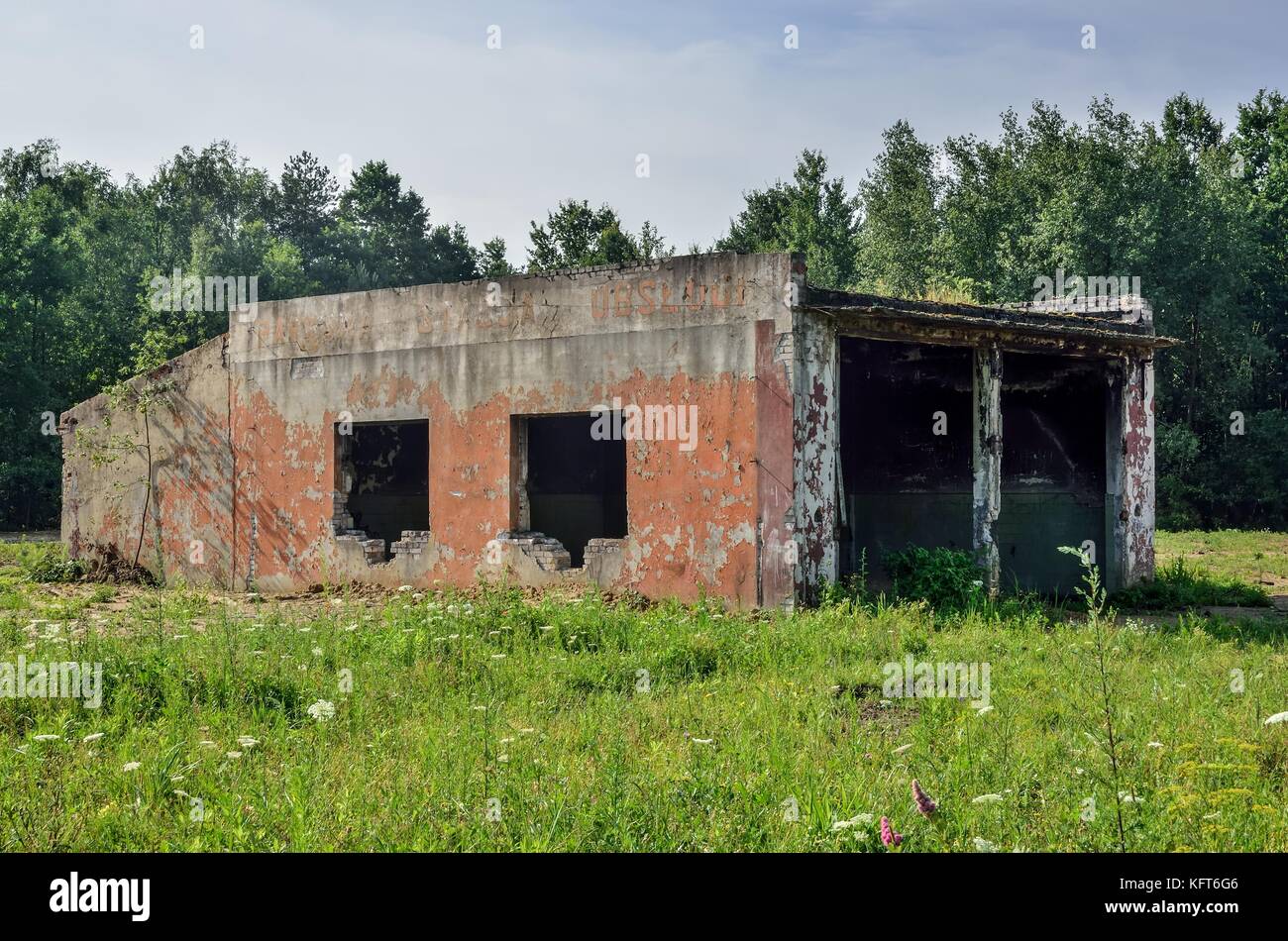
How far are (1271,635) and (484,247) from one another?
4114cm

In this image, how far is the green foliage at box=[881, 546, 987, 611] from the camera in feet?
39.1

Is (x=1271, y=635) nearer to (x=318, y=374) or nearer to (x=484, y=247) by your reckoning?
(x=318, y=374)

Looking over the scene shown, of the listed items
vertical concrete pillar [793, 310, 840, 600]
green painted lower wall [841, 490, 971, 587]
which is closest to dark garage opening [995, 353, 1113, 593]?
green painted lower wall [841, 490, 971, 587]

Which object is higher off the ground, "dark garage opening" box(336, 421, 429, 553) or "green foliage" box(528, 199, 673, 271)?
"green foliage" box(528, 199, 673, 271)

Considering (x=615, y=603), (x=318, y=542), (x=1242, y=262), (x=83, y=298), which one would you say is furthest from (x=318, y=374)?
(x=1242, y=262)

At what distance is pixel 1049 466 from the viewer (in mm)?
15195

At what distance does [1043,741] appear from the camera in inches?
255

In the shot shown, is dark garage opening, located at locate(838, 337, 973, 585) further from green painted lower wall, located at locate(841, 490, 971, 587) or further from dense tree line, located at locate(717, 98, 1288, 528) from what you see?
dense tree line, located at locate(717, 98, 1288, 528)

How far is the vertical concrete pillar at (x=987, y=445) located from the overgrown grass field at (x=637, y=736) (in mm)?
2002

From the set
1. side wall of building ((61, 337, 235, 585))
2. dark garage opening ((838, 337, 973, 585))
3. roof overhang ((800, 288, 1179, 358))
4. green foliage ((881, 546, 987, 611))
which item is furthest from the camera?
side wall of building ((61, 337, 235, 585))

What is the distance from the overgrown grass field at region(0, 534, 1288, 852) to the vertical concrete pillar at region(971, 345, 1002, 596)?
200 cm

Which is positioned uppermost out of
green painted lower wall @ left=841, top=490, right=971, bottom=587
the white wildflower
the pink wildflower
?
green painted lower wall @ left=841, top=490, right=971, bottom=587

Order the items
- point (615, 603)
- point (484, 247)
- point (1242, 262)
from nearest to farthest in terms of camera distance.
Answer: point (615, 603) < point (1242, 262) < point (484, 247)

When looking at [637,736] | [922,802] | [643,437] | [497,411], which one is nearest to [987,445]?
[643,437]
